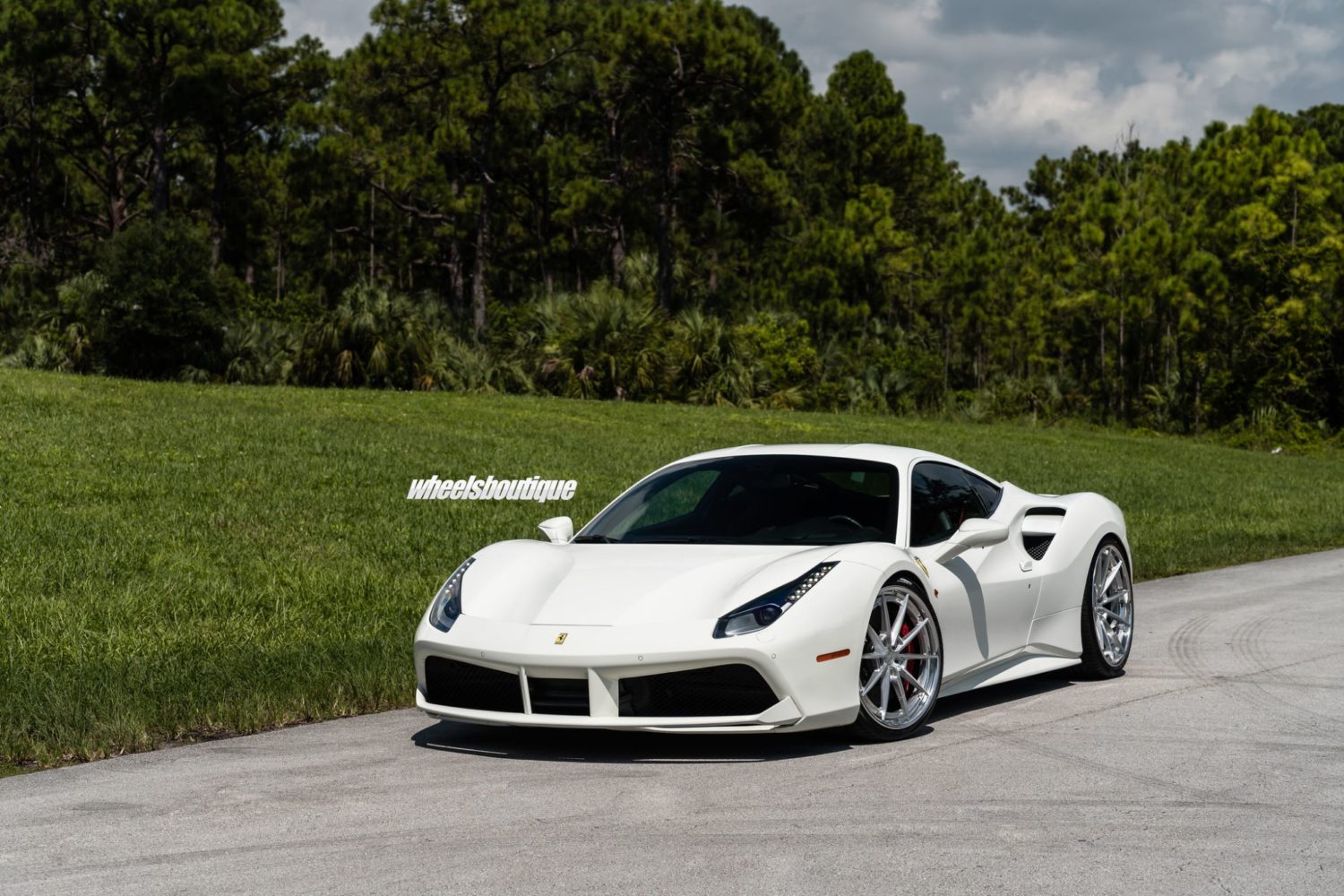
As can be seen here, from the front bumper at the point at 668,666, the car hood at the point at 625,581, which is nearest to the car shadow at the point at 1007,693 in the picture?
the front bumper at the point at 668,666

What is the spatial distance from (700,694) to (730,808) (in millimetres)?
791

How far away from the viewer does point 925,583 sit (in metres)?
6.70

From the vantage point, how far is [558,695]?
235 inches

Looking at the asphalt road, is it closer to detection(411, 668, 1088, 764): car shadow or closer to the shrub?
detection(411, 668, 1088, 764): car shadow

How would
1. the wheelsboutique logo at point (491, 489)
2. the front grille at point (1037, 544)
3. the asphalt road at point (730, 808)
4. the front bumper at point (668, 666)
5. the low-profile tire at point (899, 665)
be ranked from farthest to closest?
the wheelsboutique logo at point (491, 489) < the front grille at point (1037, 544) < the low-profile tire at point (899, 665) < the front bumper at point (668, 666) < the asphalt road at point (730, 808)

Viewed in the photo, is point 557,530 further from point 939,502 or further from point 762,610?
point 939,502

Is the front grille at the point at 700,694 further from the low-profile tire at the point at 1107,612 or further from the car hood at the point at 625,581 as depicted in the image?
the low-profile tire at the point at 1107,612

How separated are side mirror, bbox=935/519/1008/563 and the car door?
6cm

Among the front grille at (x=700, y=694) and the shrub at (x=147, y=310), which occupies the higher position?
the shrub at (x=147, y=310)

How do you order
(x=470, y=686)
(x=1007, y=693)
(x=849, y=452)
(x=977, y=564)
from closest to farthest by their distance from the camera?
(x=470, y=686) < (x=977, y=564) < (x=849, y=452) < (x=1007, y=693)

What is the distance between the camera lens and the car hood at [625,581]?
19.9ft

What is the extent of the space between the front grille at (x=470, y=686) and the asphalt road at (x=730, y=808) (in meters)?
0.23

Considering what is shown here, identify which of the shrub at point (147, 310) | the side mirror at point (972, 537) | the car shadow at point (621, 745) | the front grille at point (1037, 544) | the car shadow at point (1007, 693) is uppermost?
the shrub at point (147, 310)

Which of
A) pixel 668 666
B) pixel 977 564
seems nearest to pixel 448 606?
pixel 668 666
